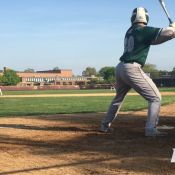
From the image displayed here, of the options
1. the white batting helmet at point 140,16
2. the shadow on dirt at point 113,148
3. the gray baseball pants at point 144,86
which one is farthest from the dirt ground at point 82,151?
the white batting helmet at point 140,16

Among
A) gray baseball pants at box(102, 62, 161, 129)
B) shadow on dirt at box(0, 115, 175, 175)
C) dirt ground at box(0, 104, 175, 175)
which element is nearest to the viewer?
dirt ground at box(0, 104, 175, 175)

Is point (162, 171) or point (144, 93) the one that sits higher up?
point (144, 93)

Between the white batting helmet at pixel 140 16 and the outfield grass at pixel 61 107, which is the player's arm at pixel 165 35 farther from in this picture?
the outfield grass at pixel 61 107

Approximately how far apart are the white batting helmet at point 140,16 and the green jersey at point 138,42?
131mm

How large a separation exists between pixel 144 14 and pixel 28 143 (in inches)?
108

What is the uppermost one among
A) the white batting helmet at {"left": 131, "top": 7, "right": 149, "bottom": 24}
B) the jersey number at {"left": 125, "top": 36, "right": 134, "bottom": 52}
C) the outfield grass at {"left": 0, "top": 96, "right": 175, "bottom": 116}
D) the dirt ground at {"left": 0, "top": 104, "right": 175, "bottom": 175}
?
the white batting helmet at {"left": 131, "top": 7, "right": 149, "bottom": 24}

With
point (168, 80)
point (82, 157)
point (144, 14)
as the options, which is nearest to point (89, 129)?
point (144, 14)

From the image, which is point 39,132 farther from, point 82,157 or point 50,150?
point 82,157

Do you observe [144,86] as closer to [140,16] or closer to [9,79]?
[140,16]

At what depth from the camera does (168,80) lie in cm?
10144

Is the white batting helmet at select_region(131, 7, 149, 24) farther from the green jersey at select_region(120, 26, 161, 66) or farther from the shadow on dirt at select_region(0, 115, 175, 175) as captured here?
the shadow on dirt at select_region(0, 115, 175, 175)

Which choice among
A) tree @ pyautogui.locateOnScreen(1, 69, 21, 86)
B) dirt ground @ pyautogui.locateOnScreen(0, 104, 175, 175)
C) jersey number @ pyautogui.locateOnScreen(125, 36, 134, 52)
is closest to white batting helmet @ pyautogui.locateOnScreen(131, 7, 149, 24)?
jersey number @ pyautogui.locateOnScreen(125, 36, 134, 52)

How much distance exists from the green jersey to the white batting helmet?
13 centimetres

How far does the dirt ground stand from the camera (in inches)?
205
